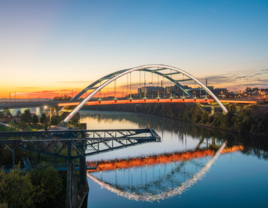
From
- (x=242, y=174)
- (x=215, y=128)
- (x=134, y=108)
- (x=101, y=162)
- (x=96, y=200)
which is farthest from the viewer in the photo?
(x=134, y=108)

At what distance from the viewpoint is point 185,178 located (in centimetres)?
1855

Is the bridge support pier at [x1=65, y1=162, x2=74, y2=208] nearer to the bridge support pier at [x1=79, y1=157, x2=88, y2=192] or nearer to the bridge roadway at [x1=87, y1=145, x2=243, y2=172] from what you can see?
the bridge support pier at [x1=79, y1=157, x2=88, y2=192]

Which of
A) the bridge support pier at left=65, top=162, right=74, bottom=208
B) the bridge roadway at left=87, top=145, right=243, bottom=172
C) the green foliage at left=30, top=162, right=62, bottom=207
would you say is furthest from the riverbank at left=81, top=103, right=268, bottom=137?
the green foliage at left=30, top=162, right=62, bottom=207

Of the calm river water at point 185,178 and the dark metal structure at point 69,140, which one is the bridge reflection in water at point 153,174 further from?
the dark metal structure at point 69,140

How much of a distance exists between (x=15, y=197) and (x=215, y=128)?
131 feet

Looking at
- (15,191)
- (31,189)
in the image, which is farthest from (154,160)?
(15,191)

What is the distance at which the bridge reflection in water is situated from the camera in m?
16.2

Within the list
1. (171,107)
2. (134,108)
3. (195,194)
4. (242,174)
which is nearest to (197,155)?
(242,174)

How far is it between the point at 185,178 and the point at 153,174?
278 cm

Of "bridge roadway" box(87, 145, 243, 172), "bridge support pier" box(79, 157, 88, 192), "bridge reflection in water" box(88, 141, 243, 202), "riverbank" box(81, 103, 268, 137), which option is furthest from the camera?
"riverbank" box(81, 103, 268, 137)

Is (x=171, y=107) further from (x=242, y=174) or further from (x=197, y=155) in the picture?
(x=242, y=174)

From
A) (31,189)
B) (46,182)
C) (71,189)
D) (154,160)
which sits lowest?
(154,160)

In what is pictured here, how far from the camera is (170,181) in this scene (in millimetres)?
17922

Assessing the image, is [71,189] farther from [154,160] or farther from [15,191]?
[154,160]
